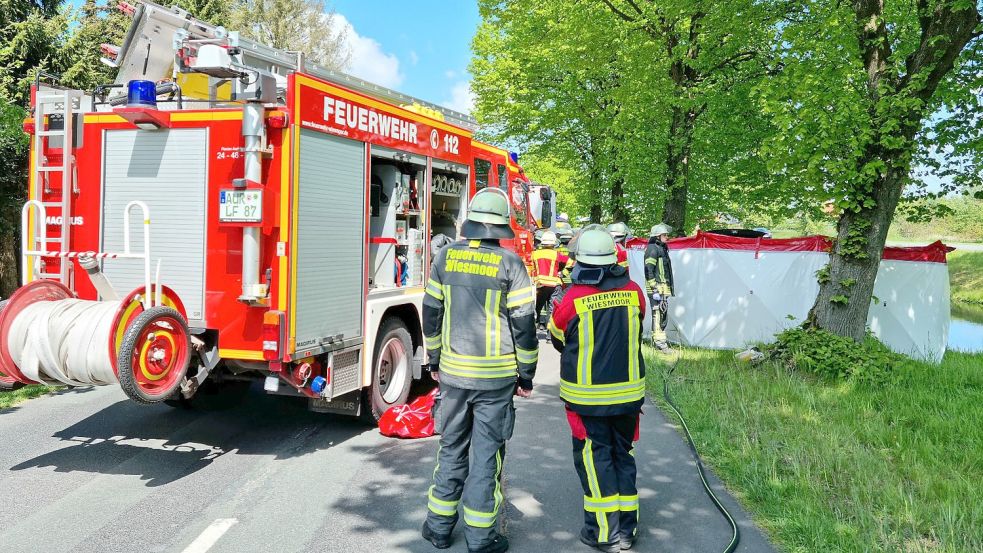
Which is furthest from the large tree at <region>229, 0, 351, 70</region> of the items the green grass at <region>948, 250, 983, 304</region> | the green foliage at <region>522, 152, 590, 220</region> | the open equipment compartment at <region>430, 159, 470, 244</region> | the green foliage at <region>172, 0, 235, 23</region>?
the green grass at <region>948, 250, 983, 304</region>

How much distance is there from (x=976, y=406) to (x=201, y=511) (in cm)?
700

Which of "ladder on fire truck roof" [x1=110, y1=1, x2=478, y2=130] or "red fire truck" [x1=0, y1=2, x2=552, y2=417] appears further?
"ladder on fire truck roof" [x1=110, y1=1, x2=478, y2=130]

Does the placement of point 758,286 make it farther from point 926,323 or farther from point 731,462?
point 731,462

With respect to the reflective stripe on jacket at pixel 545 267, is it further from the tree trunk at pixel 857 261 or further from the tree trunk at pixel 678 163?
the tree trunk at pixel 678 163

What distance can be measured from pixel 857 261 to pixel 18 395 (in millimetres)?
9480

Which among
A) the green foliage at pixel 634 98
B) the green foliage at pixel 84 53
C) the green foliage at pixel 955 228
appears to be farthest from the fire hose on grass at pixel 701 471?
the green foliage at pixel 955 228

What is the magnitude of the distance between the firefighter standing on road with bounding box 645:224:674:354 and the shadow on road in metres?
5.62

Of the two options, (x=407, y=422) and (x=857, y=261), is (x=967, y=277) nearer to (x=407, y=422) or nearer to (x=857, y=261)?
(x=857, y=261)

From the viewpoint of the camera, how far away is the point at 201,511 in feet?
13.8

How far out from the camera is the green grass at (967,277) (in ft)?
99.5

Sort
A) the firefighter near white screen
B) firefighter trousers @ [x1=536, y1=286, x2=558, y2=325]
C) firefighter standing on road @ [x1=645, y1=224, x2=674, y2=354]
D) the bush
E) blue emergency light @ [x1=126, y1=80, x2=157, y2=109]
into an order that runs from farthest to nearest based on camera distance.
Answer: firefighter trousers @ [x1=536, y1=286, x2=558, y2=325] < firefighter standing on road @ [x1=645, y1=224, x2=674, y2=354] < the bush < the firefighter near white screen < blue emergency light @ [x1=126, y1=80, x2=157, y2=109]

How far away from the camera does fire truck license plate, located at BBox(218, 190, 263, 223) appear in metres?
4.76

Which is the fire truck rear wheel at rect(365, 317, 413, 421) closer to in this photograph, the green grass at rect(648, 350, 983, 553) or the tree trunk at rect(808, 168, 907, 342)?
the green grass at rect(648, 350, 983, 553)

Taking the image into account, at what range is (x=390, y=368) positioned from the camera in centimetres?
648
